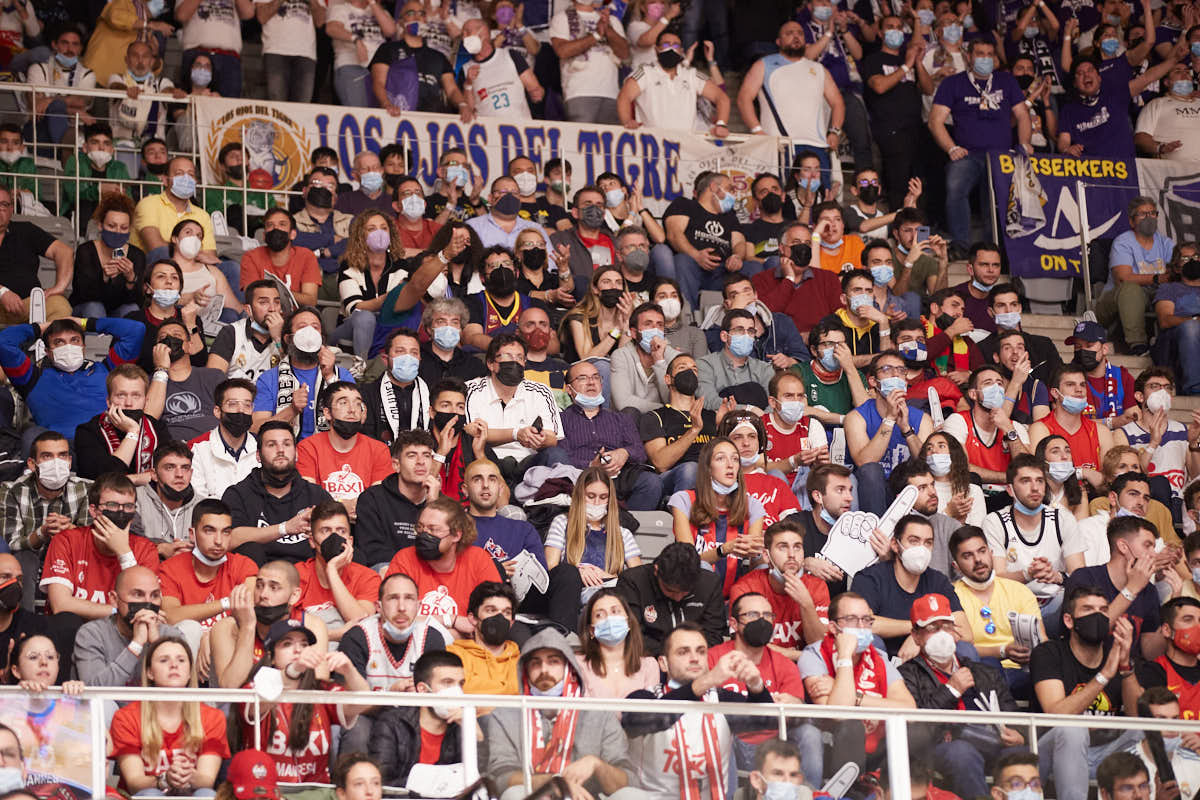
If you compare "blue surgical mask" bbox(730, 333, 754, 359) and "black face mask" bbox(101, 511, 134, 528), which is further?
"blue surgical mask" bbox(730, 333, 754, 359)

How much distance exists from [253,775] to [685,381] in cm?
417

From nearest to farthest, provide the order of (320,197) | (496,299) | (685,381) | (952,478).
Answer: (952,478)
(685,381)
(496,299)
(320,197)

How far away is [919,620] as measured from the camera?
7.97 m

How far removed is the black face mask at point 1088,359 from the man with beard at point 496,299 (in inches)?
135

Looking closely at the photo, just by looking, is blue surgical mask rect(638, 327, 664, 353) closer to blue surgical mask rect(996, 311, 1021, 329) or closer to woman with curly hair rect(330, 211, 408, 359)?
woman with curly hair rect(330, 211, 408, 359)

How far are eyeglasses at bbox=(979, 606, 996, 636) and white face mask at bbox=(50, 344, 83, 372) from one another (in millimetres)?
4610

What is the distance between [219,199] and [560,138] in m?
2.50

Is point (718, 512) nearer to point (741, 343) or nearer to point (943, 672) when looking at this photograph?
point (943, 672)

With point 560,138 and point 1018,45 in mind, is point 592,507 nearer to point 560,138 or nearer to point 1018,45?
point 560,138

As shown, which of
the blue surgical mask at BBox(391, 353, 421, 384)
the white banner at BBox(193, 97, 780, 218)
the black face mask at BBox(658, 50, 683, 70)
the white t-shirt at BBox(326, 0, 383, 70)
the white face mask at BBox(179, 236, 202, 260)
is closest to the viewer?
the blue surgical mask at BBox(391, 353, 421, 384)

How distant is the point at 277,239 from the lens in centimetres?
1075

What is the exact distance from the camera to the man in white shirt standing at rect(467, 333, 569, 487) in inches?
366

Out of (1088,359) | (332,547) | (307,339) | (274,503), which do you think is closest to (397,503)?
(274,503)

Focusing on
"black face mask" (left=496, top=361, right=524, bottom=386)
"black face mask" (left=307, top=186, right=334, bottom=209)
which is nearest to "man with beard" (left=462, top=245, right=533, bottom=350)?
"black face mask" (left=496, top=361, right=524, bottom=386)
